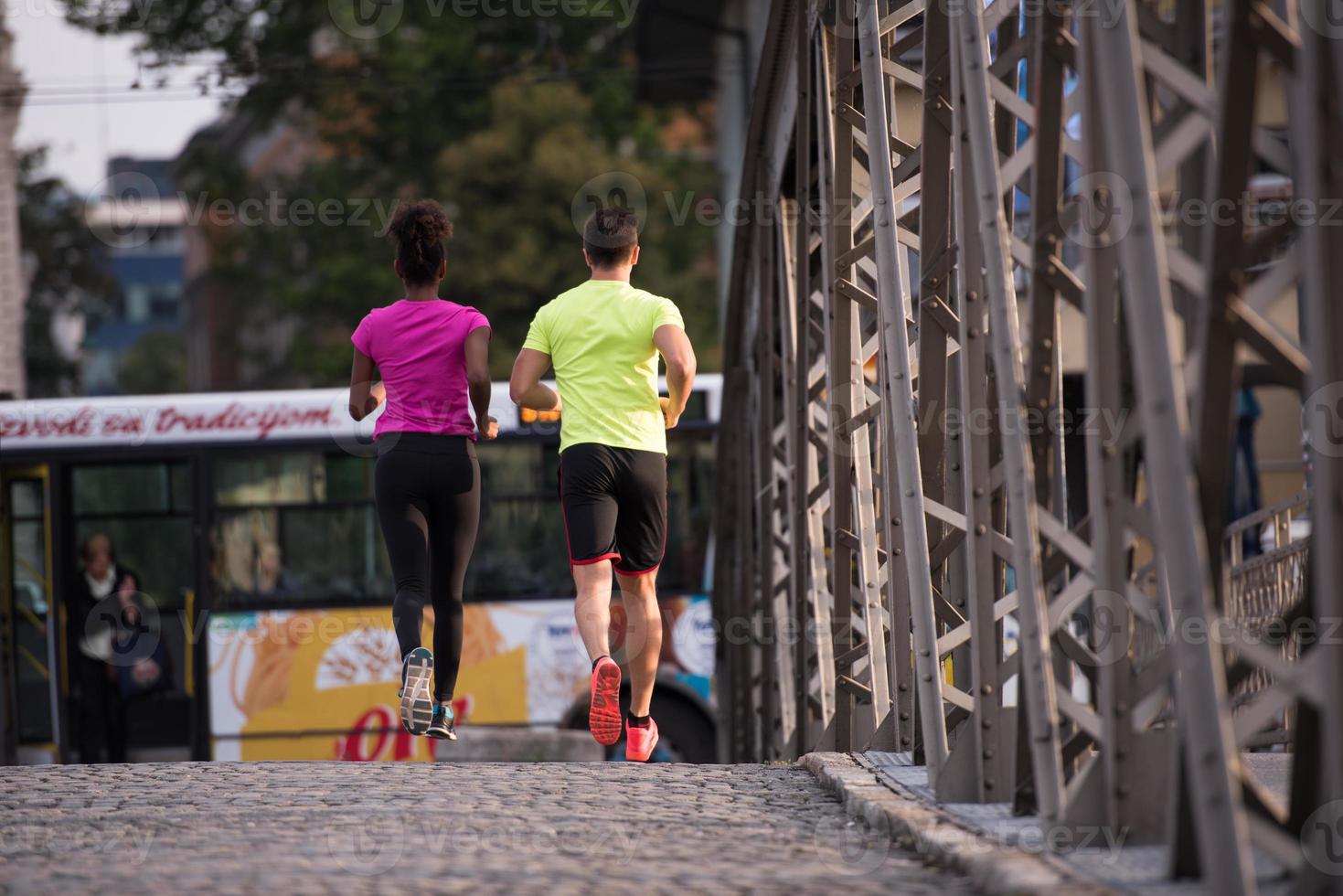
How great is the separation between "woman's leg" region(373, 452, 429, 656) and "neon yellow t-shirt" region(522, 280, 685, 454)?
0.58 meters

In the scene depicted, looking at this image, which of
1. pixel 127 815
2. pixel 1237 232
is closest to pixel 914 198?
pixel 127 815

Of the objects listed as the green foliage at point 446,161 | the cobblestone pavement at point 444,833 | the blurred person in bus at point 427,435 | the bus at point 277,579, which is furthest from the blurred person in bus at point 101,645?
the green foliage at point 446,161

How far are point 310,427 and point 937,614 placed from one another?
866cm

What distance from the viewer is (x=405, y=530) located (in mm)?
6598

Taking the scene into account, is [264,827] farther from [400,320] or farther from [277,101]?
[277,101]

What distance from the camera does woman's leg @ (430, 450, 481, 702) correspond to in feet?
21.7

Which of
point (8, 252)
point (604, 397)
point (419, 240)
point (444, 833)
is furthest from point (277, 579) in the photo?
point (8, 252)

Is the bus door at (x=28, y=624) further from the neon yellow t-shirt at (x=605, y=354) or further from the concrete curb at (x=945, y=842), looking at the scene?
the concrete curb at (x=945, y=842)

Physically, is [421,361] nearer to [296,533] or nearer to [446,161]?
[296,533]

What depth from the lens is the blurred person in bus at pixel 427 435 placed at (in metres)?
6.55

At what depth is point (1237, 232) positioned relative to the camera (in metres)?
3.18

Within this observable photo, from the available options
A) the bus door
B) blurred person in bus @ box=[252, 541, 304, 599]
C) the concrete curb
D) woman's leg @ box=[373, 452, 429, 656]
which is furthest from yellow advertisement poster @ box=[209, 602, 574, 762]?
the concrete curb

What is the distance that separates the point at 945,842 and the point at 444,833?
1.38 metres

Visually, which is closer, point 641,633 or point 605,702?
point 605,702
